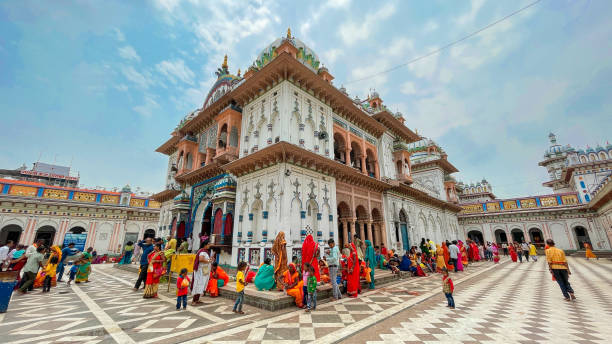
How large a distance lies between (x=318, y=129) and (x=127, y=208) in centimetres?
2340

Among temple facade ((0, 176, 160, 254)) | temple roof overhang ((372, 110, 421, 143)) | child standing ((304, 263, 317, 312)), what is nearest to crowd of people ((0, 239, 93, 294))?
child standing ((304, 263, 317, 312))

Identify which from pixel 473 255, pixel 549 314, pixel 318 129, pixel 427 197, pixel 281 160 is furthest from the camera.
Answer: pixel 427 197

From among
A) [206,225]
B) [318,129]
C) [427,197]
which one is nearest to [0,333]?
[206,225]

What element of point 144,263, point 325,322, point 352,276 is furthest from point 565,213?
point 144,263

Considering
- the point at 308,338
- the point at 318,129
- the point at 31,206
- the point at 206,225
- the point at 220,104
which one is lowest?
the point at 308,338

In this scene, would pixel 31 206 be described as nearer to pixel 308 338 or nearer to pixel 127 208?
pixel 127 208

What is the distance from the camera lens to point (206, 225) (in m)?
13.2

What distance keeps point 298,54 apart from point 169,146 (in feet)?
42.2

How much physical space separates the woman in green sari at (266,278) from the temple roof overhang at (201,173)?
7.24 metres

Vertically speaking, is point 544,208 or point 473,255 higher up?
point 544,208

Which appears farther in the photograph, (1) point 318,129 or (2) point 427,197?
(2) point 427,197

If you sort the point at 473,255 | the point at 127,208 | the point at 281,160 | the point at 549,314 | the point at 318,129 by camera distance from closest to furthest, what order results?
1. the point at 549,314
2. the point at 281,160
3. the point at 318,129
4. the point at 473,255
5. the point at 127,208

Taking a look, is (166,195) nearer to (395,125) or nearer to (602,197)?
(395,125)

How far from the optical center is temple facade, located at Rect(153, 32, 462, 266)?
31.3 ft
